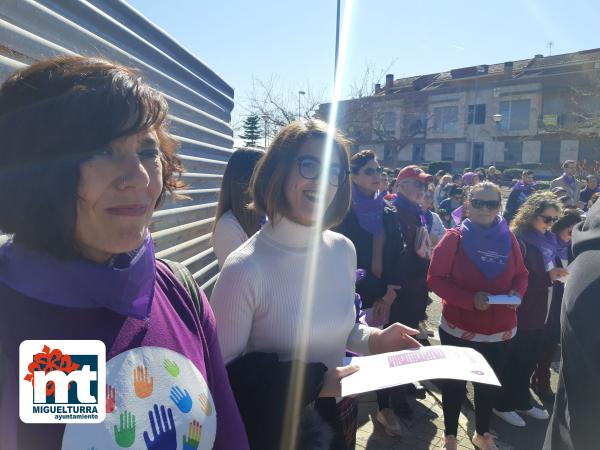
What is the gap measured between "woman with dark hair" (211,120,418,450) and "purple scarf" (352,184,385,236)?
1.60 metres

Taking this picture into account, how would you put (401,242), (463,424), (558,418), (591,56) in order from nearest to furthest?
(558,418)
(463,424)
(401,242)
(591,56)

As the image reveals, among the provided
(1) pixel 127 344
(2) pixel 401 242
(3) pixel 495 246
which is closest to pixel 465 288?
(3) pixel 495 246

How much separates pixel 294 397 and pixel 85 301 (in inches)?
35.6

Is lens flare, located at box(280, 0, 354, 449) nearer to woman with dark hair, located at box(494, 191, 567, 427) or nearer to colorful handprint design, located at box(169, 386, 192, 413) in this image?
colorful handprint design, located at box(169, 386, 192, 413)

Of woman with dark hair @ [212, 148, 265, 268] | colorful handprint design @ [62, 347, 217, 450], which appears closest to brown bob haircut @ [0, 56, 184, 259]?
colorful handprint design @ [62, 347, 217, 450]

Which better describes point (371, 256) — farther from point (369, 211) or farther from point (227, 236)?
point (227, 236)

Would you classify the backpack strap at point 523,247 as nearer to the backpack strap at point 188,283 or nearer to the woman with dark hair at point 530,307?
the woman with dark hair at point 530,307

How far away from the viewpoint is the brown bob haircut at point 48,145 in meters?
1.02

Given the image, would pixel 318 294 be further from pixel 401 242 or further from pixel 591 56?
pixel 591 56

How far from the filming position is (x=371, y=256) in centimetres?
382

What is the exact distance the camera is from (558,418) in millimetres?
1366

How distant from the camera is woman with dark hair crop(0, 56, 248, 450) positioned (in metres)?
0.98

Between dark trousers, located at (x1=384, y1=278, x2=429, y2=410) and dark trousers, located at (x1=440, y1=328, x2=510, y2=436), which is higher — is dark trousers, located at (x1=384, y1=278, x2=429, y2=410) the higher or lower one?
the higher one

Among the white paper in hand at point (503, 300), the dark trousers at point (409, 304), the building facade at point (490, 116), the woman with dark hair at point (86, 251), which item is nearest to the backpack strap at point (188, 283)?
the woman with dark hair at point (86, 251)
